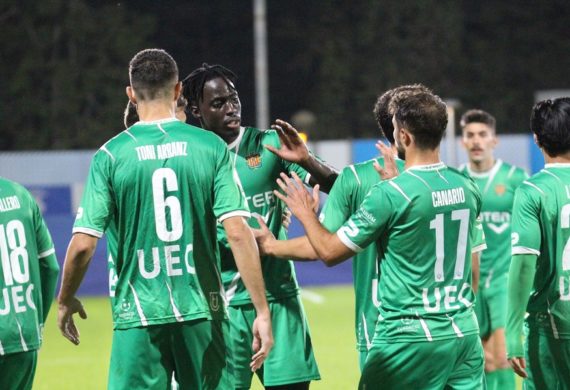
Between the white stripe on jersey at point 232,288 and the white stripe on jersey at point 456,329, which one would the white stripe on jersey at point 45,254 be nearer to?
the white stripe on jersey at point 232,288

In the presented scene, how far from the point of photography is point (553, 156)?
18.6 feet

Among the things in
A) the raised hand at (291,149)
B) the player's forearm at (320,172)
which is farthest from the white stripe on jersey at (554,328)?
the raised hand at (291,149)

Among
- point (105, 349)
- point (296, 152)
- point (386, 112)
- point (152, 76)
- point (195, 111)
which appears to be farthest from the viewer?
point (105, 349)

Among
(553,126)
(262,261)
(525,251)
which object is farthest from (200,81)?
(525,251)

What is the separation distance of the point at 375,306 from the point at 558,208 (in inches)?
45.4

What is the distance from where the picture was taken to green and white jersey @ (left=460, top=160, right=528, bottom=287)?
902cm

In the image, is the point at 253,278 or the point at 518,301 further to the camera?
the point at 518,301

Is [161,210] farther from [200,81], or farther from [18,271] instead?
[200,81]

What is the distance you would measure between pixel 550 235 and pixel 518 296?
1.21ft

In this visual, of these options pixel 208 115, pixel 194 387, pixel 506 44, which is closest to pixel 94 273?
pixel 208 115

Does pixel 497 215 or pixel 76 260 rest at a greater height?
pixel 76 260

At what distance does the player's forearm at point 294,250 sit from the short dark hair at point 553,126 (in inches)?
56.1

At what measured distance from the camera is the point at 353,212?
18.6 ft

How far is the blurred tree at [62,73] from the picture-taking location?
86.3ft
